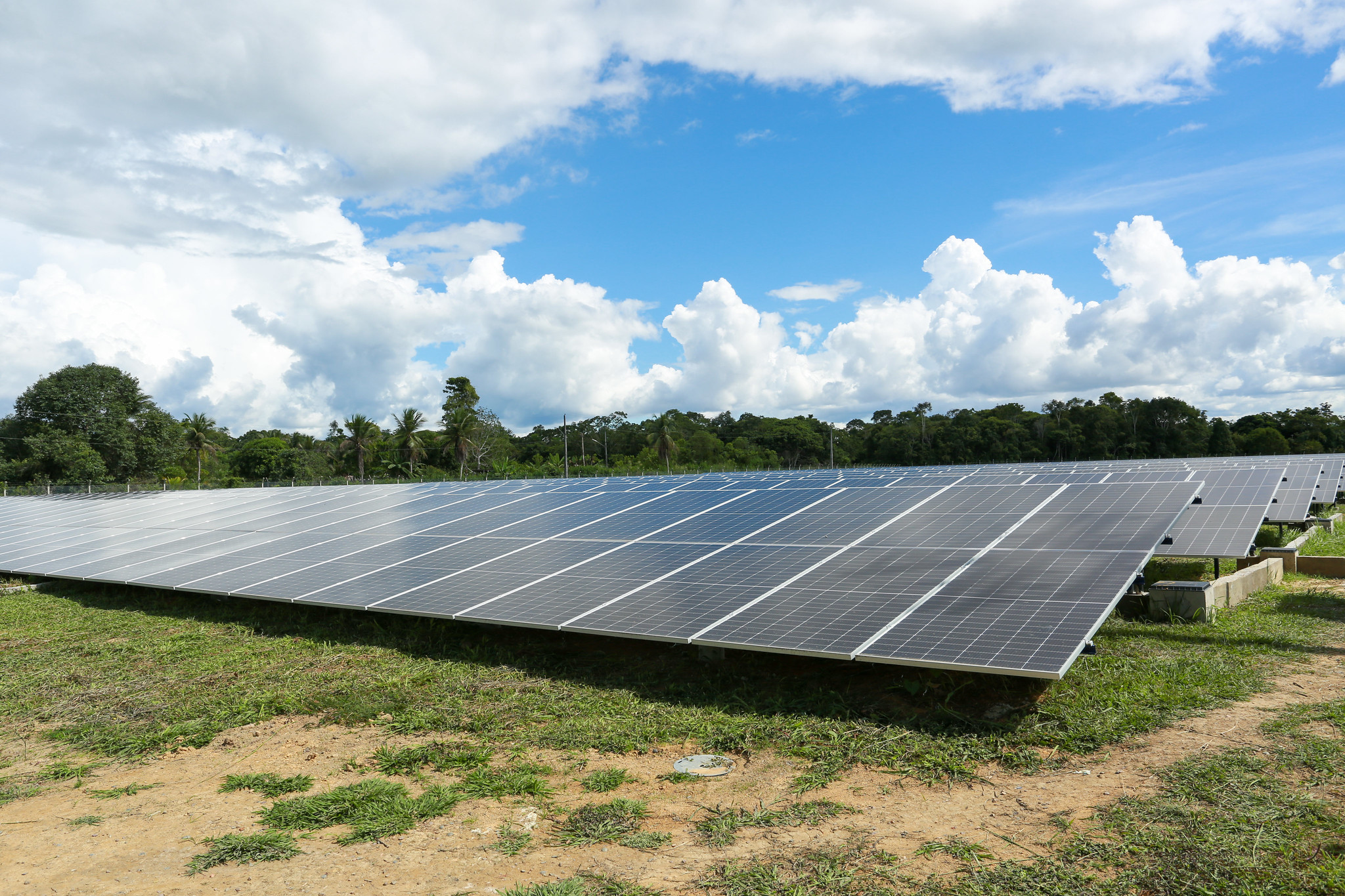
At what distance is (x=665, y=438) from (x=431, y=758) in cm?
→ 8430

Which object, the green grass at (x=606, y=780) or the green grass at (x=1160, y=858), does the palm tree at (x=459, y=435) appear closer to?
the green grass at (x=606, y=780)

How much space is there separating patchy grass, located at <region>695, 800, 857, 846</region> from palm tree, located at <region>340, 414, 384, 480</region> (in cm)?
8058

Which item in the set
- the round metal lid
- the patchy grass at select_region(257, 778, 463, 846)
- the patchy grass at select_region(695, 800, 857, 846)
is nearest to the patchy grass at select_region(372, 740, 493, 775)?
the patchy grass at select_region(257, 778, 463, 846)

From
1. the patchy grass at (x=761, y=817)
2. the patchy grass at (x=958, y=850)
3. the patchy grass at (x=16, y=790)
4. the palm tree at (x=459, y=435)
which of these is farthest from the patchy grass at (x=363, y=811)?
the palm tree at (x=459, y=435)

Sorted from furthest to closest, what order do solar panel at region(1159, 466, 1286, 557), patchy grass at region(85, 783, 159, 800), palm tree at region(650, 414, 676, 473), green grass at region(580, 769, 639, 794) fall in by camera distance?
1. palm tree at region(650, 414, 676, 473)
2. solar panel at region(1159, 466, 1286, 557)
3. patchy grass at region(85, 783, 159, 800)
4. green grass at region(580, 769, 639, 794)

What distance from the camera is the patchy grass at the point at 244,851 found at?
577 centimetres

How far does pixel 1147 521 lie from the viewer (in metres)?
10.9

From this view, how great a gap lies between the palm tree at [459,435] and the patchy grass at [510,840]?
77.1m

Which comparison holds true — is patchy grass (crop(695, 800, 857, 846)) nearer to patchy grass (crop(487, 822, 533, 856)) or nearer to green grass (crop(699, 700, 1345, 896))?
green grass (crop(699, 700, 1345, 896))

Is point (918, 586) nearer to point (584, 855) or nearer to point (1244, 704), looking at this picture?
point (1244, 704)

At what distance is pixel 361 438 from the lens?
277ft

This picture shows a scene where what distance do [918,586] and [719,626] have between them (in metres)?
2.63

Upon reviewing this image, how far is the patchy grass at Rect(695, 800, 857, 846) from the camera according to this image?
6.11 meters

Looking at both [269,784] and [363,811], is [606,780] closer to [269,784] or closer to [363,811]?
[363,811]
